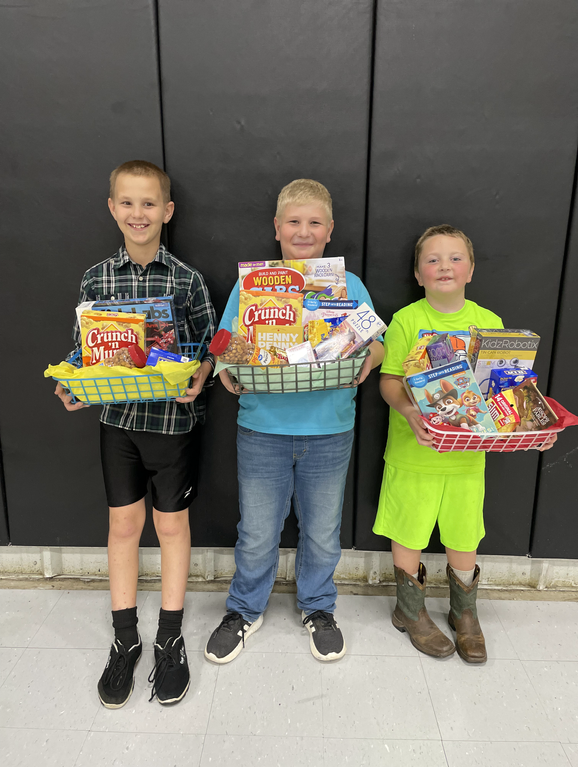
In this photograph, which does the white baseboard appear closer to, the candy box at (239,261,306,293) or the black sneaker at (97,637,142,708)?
the black sneaker at (97,637,142,708)

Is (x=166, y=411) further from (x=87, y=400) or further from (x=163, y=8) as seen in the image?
(x=163, y=8)

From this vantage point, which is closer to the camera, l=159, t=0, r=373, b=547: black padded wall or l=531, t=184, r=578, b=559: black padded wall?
l=159, t=0, r=373, b=547: black padded wall

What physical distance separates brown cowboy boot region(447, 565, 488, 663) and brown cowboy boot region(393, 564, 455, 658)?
51 mm

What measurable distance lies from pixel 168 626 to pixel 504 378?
1.39 metres

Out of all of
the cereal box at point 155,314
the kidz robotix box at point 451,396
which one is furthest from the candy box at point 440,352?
the cereal box at point 155,314

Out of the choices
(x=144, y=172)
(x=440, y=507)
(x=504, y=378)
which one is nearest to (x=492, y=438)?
(x=504, y=378)

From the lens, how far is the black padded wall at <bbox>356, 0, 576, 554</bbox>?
163 centimetres

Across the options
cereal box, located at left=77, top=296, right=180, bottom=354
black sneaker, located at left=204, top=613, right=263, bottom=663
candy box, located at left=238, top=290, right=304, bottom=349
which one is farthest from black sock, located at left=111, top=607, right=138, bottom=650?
candy box, located at left=238, top=290, right=304, bottom=349

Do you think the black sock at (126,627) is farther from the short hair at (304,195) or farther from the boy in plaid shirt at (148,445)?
the short hair at (304,195)

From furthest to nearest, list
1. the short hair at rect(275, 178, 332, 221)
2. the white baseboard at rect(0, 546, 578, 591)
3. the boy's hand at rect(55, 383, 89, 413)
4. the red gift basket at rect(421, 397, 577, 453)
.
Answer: the white baseboard at rect(0, 546, 578, 591)
the short hair at rect(275, 178, 332, 221)
the boy's hand at rect(55, 383, 89, 413)
the red gift basket at rect(421, 397, 577, 453)

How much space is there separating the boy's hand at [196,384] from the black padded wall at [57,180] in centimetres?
67

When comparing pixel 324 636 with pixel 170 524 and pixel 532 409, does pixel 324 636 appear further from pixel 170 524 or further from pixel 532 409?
pixel 532 409

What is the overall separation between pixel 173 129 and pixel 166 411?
103cm

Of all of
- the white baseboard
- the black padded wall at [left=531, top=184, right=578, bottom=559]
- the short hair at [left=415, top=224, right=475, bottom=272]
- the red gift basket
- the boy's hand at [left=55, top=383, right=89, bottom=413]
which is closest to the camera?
the red gift basket
